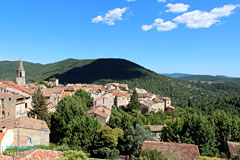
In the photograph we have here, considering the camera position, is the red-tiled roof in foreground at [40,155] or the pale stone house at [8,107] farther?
the pale stone house at [8,107]

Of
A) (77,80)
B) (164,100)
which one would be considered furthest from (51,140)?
(77,80)

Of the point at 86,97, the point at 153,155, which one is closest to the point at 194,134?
the point at 153,155

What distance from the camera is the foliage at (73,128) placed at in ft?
90.6

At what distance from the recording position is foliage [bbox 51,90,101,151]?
27.6m

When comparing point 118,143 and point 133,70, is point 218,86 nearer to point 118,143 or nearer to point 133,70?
point 133,70

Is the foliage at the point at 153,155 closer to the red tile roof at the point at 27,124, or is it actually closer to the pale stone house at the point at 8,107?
the red tile roof at the point at 27,124

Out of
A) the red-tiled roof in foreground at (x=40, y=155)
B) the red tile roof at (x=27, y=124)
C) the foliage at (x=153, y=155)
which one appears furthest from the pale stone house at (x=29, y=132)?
the foliage at (x=153, y=155)

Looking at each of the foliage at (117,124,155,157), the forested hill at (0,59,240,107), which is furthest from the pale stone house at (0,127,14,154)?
the forested hill at (0,59,240,107)

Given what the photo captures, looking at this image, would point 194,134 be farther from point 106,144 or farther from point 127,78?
point 127,78

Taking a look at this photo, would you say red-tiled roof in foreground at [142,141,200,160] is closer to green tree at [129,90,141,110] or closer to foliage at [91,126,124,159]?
foliage at [91,126,124,159]

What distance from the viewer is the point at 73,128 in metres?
28.5

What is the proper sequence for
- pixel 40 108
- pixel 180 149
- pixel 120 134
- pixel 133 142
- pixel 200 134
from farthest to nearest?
pixel 40 108, pixel 200 134, pixel 120 134, pixel 133 142, pixel 180 149

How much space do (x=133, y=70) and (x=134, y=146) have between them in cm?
13945

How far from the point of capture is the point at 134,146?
1041 inches
